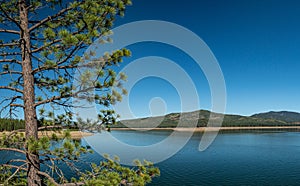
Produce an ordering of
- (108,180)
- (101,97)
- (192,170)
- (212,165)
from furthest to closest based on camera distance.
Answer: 1. (212,165)
2. (192,170)
3. (101,97)
4. (108,180)

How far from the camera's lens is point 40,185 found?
5168 millimetres

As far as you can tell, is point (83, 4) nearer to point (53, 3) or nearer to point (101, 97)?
point (53, 3)

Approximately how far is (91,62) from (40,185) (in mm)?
2896

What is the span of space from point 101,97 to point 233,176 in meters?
27.1

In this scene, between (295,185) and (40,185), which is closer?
(40,185)

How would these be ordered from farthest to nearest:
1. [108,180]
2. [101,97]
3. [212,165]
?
1. [212,165]
2. [101,97]
3. [108,180]

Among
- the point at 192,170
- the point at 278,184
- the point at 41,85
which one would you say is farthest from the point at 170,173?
the point at 41,85

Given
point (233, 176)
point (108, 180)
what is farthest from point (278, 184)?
point (108, 180)

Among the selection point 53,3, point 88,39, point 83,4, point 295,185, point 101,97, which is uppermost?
point 53,3

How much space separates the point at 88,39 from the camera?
195 inches

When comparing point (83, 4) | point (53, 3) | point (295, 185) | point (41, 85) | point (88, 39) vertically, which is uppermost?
point (53, 3)

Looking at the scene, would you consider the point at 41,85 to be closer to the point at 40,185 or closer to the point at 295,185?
the point at 40,185

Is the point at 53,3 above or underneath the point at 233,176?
above

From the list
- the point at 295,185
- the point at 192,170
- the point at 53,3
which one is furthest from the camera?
the point at 192,170
